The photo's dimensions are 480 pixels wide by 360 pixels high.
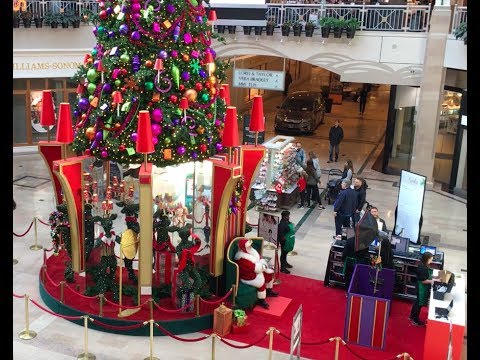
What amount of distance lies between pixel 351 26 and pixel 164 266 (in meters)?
10.4

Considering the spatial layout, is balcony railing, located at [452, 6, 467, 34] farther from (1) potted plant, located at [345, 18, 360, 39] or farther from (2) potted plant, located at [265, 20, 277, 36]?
(2) potted plant, located at [265, 20, 277, 36]

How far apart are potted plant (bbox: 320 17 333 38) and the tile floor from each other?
14.2 ft

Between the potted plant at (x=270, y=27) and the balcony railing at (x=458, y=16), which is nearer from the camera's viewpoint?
the balcony railing at (x=458, y=16)

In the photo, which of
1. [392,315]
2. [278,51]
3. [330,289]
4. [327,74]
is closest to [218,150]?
[330,289]

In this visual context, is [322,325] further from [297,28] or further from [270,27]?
[270,27]

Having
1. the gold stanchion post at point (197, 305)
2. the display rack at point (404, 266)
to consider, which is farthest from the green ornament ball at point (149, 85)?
the display rack at point (404, 266)

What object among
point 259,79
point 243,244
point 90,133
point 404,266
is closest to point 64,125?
point 90,133

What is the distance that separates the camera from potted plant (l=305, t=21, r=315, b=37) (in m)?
17.6

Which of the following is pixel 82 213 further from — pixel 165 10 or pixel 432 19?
pixel 432 19

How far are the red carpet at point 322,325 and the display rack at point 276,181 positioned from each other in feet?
13.5

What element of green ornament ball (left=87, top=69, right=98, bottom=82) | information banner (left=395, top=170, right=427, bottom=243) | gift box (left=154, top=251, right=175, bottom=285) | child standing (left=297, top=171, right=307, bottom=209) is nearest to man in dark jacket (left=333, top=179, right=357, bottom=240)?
information banner (left=395, top=170, right=427, bottom=243)

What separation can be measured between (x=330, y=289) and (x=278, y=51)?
32.5 feet

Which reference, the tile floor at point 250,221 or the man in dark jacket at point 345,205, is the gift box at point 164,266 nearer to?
the tile floor at point 250,221

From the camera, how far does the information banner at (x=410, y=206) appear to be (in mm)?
11945
